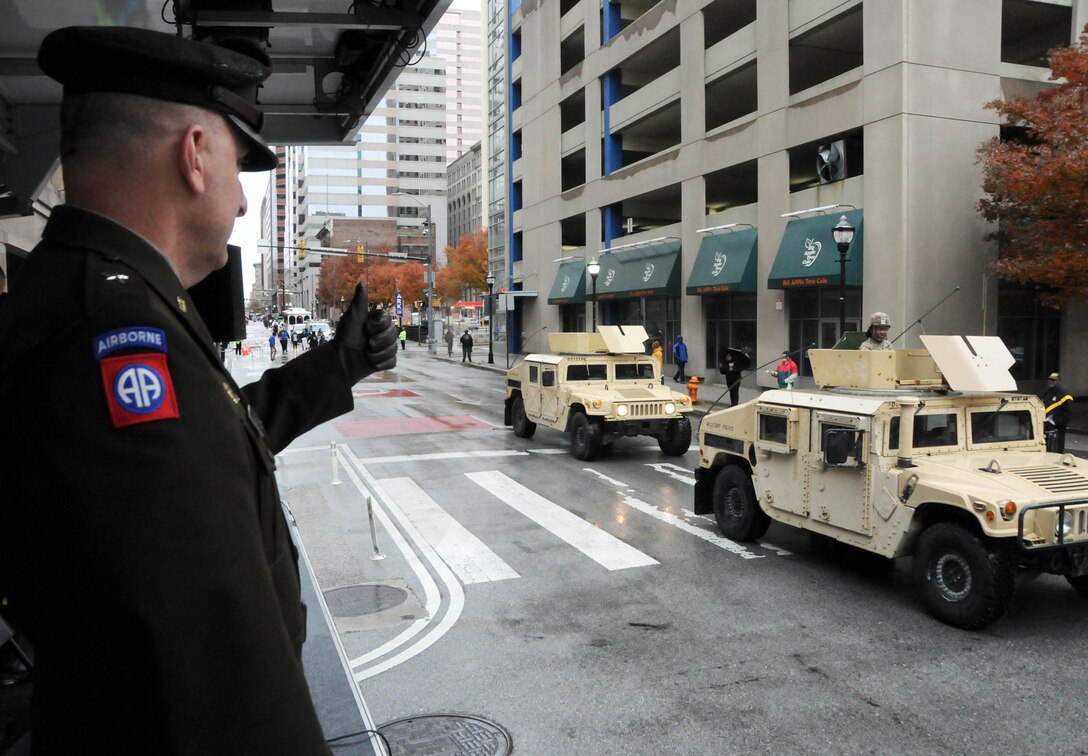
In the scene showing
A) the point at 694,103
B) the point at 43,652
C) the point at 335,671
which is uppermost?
the point at 694,103

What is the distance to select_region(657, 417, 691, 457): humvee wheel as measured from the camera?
15422mm

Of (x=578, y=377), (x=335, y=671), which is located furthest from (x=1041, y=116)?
(x=335, y=671)

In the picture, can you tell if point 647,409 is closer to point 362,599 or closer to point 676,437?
point 676,437

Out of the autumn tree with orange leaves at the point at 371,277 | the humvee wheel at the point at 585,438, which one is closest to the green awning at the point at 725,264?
the autumn tree with orange leaves at the point at 371,277

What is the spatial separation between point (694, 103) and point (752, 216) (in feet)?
18.2

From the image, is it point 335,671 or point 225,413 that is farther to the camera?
point 335,671

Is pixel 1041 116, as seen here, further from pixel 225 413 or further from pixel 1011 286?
pixel 225 413

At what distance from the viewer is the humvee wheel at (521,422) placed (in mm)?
17748

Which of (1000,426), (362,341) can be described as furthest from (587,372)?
(362,341)

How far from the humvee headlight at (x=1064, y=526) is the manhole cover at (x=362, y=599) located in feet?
17.7

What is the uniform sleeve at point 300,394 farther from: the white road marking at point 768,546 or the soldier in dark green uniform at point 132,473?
the white road marking at point 768,546

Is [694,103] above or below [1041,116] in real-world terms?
above

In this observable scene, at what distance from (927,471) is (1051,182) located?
45.4ft

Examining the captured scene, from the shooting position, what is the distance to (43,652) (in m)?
1.30
